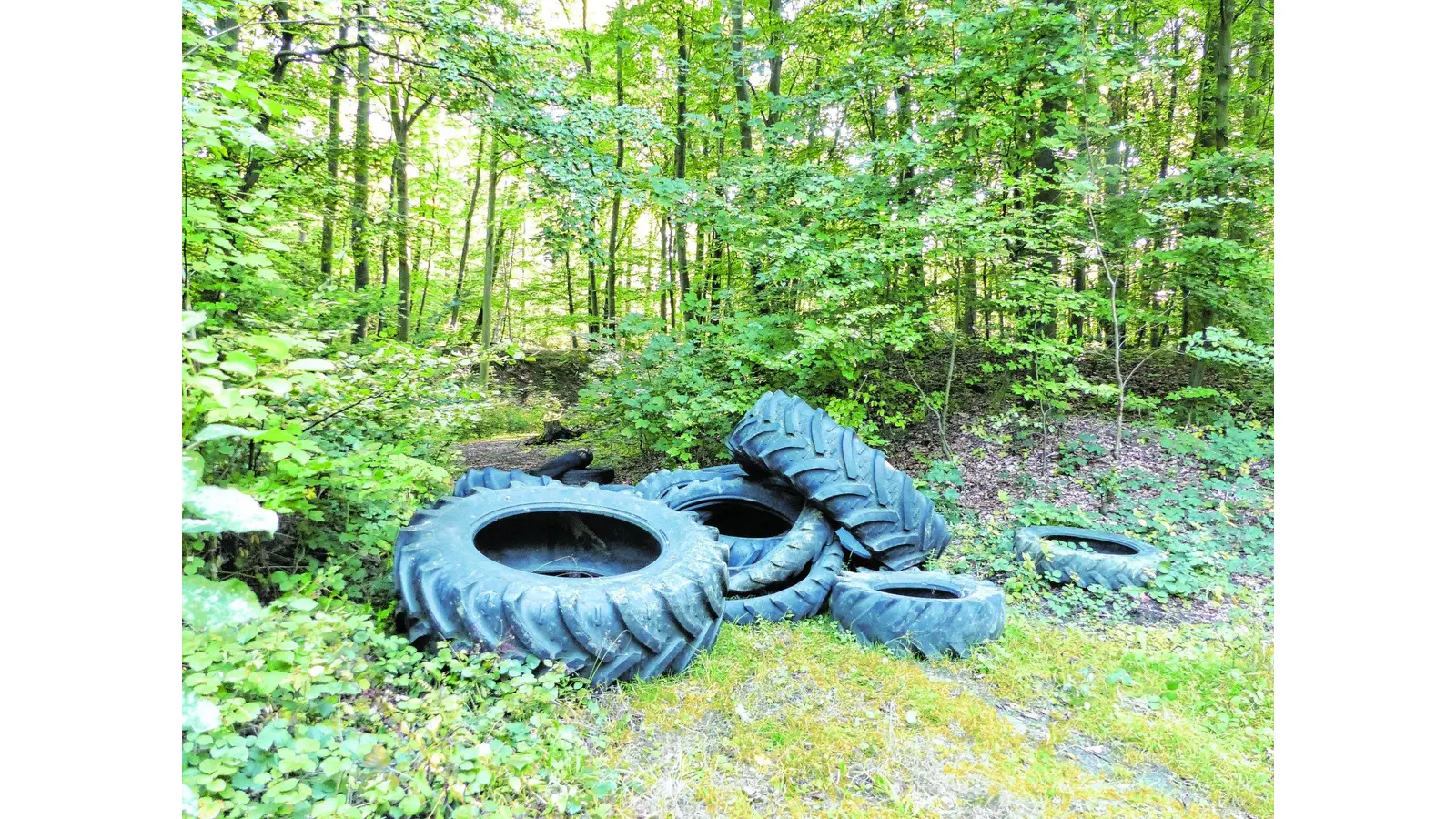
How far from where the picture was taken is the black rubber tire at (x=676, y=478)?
481 centimetres

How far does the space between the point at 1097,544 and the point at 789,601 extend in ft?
9.55

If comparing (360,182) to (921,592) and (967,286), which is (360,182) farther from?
(921,592)

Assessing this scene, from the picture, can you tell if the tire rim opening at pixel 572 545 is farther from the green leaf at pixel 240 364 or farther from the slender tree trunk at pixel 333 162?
the slender tree trunk at pixel 333 162

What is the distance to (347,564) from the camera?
2.74m

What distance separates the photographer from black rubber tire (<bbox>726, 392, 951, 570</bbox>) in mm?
3986

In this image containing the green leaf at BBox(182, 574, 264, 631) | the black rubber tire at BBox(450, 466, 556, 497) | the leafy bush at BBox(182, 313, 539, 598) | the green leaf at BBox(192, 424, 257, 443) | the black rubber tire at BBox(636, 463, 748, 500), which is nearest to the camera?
the green leaf at BBox(192, 424, 257, 443)

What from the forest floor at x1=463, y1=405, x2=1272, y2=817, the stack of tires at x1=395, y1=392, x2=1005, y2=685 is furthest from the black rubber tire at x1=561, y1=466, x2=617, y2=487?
the forest floor at x1=463, y1=405, x2=1272, y2=817

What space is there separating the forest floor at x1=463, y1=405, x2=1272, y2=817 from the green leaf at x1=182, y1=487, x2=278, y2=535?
53.6 inches

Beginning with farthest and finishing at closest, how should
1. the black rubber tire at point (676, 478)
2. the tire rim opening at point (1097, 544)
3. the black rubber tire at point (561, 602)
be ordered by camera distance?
the black rubber tire at point (676, 478), the tire rim opening at point (1097, 544), the black rubber tire at point (561, 602)

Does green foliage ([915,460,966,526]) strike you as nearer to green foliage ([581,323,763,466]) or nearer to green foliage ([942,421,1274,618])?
green foliage ([942,421,1274,618])

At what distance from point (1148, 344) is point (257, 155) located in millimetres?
11168

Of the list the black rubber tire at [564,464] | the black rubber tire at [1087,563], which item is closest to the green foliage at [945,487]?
the black rubber tire at [1087,563]

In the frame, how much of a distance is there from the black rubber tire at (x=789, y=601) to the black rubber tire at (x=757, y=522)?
126 mm

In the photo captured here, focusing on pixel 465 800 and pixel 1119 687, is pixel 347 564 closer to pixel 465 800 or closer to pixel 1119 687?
pixel 465 800
